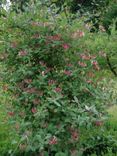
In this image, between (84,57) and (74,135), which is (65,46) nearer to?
(84,57)

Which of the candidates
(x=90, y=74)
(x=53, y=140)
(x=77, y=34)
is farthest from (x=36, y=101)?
(x=77, y=34)

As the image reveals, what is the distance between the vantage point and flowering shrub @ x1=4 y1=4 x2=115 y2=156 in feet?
14.8

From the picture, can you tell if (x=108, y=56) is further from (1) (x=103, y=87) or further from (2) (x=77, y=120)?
(2) (x=77, y=120)

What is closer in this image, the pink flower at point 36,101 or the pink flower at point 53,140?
the pink flower at point 53,140

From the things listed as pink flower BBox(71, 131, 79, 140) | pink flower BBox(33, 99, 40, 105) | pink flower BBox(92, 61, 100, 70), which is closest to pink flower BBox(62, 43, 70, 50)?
pink flower BBox(92, 61, 100, 70)

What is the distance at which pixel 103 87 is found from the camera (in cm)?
486

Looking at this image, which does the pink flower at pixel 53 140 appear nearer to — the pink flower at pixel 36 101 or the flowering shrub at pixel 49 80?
the flowering shrub at pixel 49 80

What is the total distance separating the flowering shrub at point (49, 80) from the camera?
4.50 metres

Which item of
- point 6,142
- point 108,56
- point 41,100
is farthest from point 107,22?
point 41,100

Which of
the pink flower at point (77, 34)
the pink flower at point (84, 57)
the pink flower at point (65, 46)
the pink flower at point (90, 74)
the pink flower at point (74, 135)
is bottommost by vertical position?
the pink flower at point (74, 135)

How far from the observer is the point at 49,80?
Answer: 4621 millimetres

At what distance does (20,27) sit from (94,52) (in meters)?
0.92

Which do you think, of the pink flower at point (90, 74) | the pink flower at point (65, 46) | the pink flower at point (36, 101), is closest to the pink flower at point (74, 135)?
the pink flower at point (36, 101)

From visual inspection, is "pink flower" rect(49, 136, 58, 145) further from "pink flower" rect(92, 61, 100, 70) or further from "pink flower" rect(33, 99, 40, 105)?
"pink flower" rect(92, 61, 100, 70)
